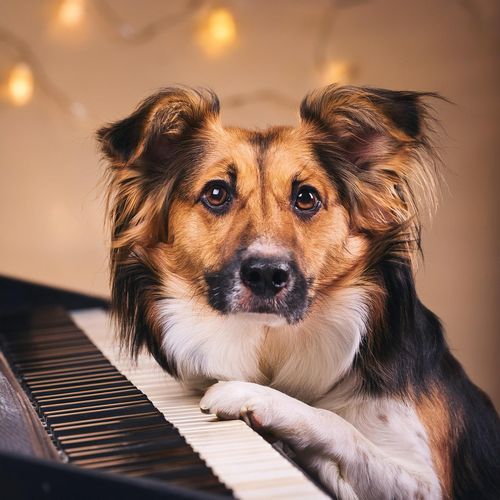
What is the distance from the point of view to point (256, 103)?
390 cm

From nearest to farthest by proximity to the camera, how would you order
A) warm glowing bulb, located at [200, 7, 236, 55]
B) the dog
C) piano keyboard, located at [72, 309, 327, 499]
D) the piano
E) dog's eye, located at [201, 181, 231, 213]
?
1. the piano
2. piano keyboard, located at [72, 309, 327, 499]
3. the dog
4. dog's eye, located at [201, 181, 231, 213]
5. warm glowing bulb, located at [200, 7, 236, 55]

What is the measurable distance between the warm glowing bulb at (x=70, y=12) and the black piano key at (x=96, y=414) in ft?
6.98

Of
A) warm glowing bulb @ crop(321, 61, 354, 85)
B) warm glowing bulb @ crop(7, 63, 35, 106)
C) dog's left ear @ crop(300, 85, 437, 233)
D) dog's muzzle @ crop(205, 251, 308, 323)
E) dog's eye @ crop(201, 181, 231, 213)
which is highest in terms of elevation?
warm glowing bulb @ crop(321, 61, 354, 85)

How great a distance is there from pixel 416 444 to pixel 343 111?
639 mm

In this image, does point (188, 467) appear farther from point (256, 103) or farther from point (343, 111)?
point (256, 103)

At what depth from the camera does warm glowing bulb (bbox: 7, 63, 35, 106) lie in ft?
12.2

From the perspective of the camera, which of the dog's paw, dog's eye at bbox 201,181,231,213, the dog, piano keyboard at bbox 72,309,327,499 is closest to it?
piano keyboard at bbox 72,309,327,499

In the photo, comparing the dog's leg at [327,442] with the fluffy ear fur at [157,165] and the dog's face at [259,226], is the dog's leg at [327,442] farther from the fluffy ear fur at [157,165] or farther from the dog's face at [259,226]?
the fluffy ear fur at [157,165]

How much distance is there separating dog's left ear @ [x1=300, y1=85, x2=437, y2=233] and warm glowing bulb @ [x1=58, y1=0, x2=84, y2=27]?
2402mm

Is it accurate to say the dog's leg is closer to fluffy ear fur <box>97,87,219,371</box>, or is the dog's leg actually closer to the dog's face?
the dog's face

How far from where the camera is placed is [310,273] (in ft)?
4.96

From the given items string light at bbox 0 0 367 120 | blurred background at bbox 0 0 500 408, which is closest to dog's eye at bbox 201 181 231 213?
blurred background at bbox 0 0 500 408

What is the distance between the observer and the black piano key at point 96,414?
1.06 metres

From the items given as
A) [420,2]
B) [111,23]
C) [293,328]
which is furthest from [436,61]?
[293,328]
